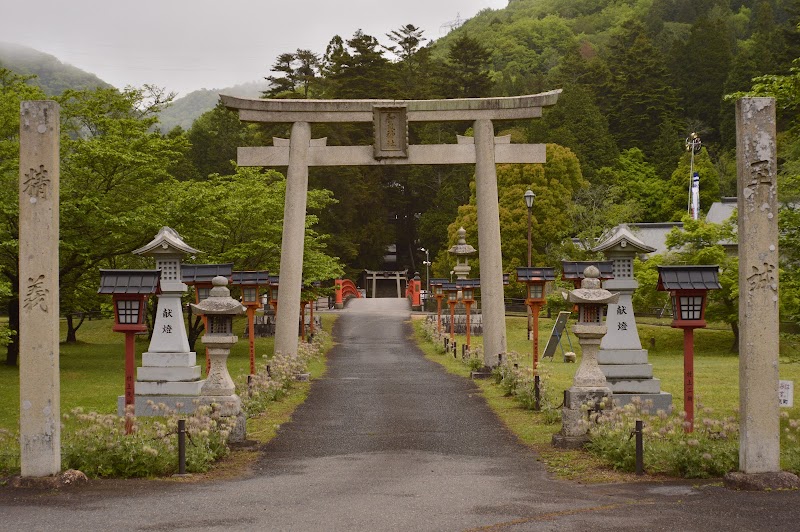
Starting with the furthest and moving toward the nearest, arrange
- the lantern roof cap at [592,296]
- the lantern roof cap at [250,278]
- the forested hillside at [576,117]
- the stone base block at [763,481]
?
the forested hillside at [576,117] < the lantern roof cap at [250,278] < the lantern roof cap at [592,296] < the stone base block at [763,481]

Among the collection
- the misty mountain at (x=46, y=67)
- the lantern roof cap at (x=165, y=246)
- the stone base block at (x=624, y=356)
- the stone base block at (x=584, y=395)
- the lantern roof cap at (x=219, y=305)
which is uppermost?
the misty mountain at (x=46, y=67)

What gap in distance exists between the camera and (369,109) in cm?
2367

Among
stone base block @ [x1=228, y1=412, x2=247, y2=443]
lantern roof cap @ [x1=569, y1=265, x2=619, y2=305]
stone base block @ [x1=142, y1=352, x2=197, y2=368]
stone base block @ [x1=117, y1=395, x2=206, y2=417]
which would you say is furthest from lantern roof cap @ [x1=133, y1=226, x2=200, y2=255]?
lantern roof cap @ [x1=569, y1=265, x2=619, y2=305]

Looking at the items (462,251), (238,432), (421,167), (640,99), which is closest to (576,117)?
(640,99)

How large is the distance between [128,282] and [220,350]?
1730 millimetres

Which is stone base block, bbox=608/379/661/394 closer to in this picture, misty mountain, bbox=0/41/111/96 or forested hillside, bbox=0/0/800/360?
forested hillside, bbox=0/0/800/360

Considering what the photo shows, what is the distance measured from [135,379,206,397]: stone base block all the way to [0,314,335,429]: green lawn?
2.57 ft

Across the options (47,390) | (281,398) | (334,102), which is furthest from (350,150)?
(47,390)

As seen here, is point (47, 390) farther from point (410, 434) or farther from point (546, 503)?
point (410, 434)

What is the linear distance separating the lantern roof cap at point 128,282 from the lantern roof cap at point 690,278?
7748mm

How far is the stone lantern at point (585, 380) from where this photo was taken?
13391mm

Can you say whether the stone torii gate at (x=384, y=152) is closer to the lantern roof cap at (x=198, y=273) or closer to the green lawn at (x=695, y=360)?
the green lawn at (x=695, y=360)

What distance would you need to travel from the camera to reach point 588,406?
1326 cm

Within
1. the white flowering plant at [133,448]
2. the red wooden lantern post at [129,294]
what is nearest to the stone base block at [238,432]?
the white flowering plant at [133,448]
